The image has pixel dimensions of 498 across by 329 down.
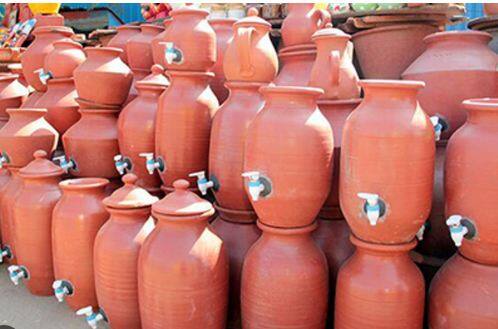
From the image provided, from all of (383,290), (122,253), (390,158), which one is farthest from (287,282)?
(122,253)

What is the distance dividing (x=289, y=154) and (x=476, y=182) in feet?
2.00

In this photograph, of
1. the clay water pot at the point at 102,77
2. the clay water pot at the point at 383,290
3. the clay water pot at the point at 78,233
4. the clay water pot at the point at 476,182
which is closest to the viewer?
the clay water pot at the point at 476,182

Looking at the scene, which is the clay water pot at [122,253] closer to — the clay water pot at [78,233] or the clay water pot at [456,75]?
the clay water pot at [78,233]

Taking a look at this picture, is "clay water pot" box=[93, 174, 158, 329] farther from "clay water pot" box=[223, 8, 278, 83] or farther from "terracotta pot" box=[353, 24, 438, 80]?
"terracotta pot" box=[353, 24, 438, 80]

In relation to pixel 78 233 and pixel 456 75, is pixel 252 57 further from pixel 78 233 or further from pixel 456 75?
pixel 78 233

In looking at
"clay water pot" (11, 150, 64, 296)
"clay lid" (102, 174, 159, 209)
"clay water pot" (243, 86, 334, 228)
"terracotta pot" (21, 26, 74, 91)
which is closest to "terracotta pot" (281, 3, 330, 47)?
"clay water pot" (243, 86, 334, 228)

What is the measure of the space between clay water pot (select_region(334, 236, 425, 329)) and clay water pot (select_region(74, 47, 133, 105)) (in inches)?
65.4

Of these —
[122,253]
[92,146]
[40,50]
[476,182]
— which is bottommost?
[122,253]

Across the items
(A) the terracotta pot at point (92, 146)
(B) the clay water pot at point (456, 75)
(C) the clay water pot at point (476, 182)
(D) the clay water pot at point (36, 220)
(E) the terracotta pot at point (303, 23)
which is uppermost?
(E) the terracotta pot at point (303, 23)

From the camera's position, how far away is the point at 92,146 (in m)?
2.56

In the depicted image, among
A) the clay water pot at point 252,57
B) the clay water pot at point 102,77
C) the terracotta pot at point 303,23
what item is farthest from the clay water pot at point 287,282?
the clay water pot at point 102,77

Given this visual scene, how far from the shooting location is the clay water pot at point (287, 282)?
1.69 meters

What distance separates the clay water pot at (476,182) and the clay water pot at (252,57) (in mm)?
831

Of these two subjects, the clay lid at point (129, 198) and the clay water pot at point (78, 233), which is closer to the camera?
the clay lid at point (129, 198)
